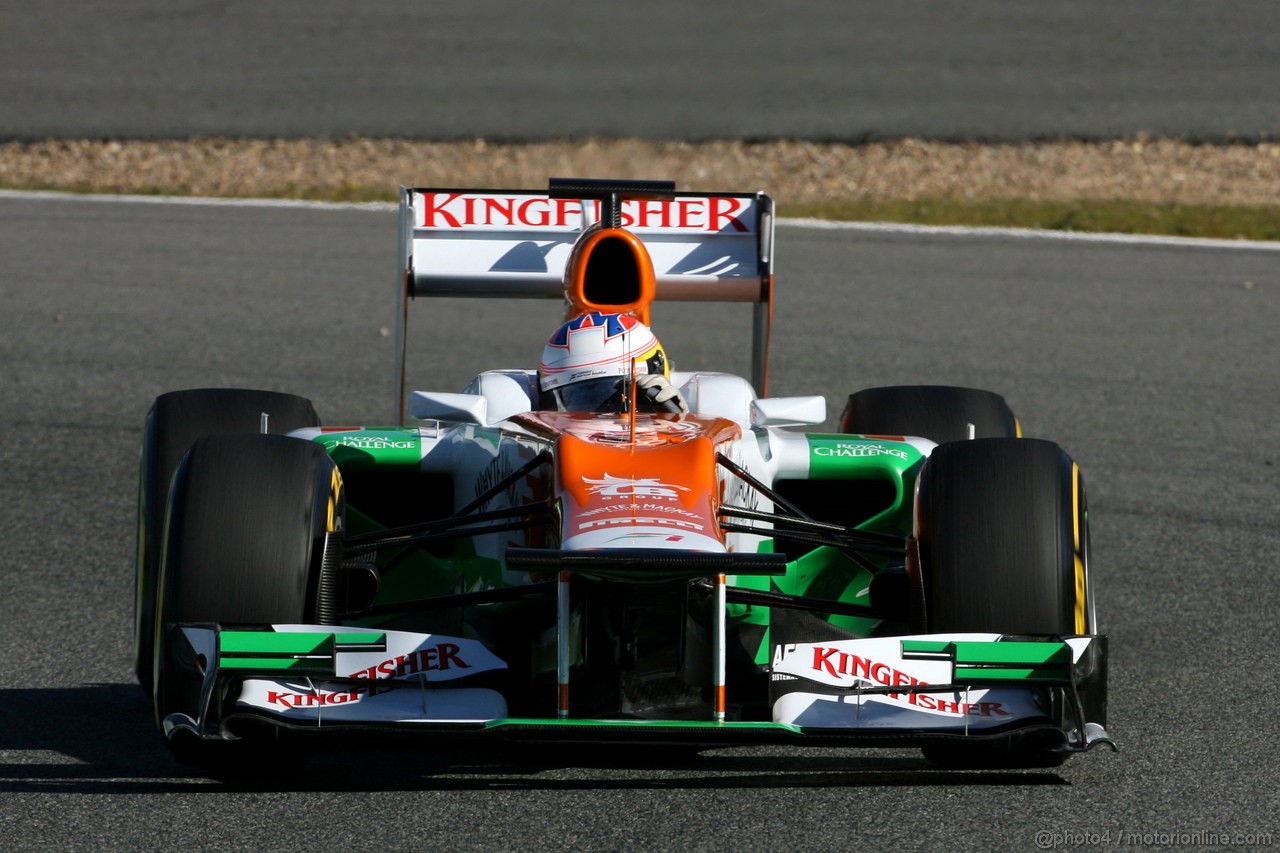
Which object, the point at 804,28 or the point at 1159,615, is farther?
the point at 804,28

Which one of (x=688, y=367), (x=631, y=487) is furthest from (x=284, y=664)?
(x=688, y=367)

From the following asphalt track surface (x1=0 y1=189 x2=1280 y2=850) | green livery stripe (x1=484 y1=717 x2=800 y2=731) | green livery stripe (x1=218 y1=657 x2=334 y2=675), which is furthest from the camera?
asphalt track surface (x1=0 y1=189 x2=1280 y2=850)

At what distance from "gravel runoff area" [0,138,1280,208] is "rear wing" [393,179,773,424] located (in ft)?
27.7

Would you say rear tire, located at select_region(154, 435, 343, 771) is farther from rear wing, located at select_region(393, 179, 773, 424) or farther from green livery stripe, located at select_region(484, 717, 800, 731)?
rear wing, located at select_region(393, 179, 773, 424)

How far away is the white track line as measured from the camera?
14.2 metres

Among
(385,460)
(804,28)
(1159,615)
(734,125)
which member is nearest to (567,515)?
(385,460)

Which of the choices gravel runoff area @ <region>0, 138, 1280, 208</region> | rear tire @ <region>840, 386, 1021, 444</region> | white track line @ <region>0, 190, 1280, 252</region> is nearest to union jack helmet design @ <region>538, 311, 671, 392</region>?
rear tire @ <region>840, 386, 1021, 444</region>

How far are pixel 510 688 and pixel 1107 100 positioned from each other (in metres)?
14.0

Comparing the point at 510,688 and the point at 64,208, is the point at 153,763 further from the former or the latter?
the point at 64,208

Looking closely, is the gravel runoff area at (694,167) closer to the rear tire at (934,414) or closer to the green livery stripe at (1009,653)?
the rear tire at (934,414)

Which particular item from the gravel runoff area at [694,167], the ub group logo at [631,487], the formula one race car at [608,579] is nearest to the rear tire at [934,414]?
the formula one race car at [608,579]

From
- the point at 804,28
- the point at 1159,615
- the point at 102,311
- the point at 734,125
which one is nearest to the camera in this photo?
the point at 1159,615

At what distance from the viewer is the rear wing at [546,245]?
719 centimetres

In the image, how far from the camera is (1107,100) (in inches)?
691
